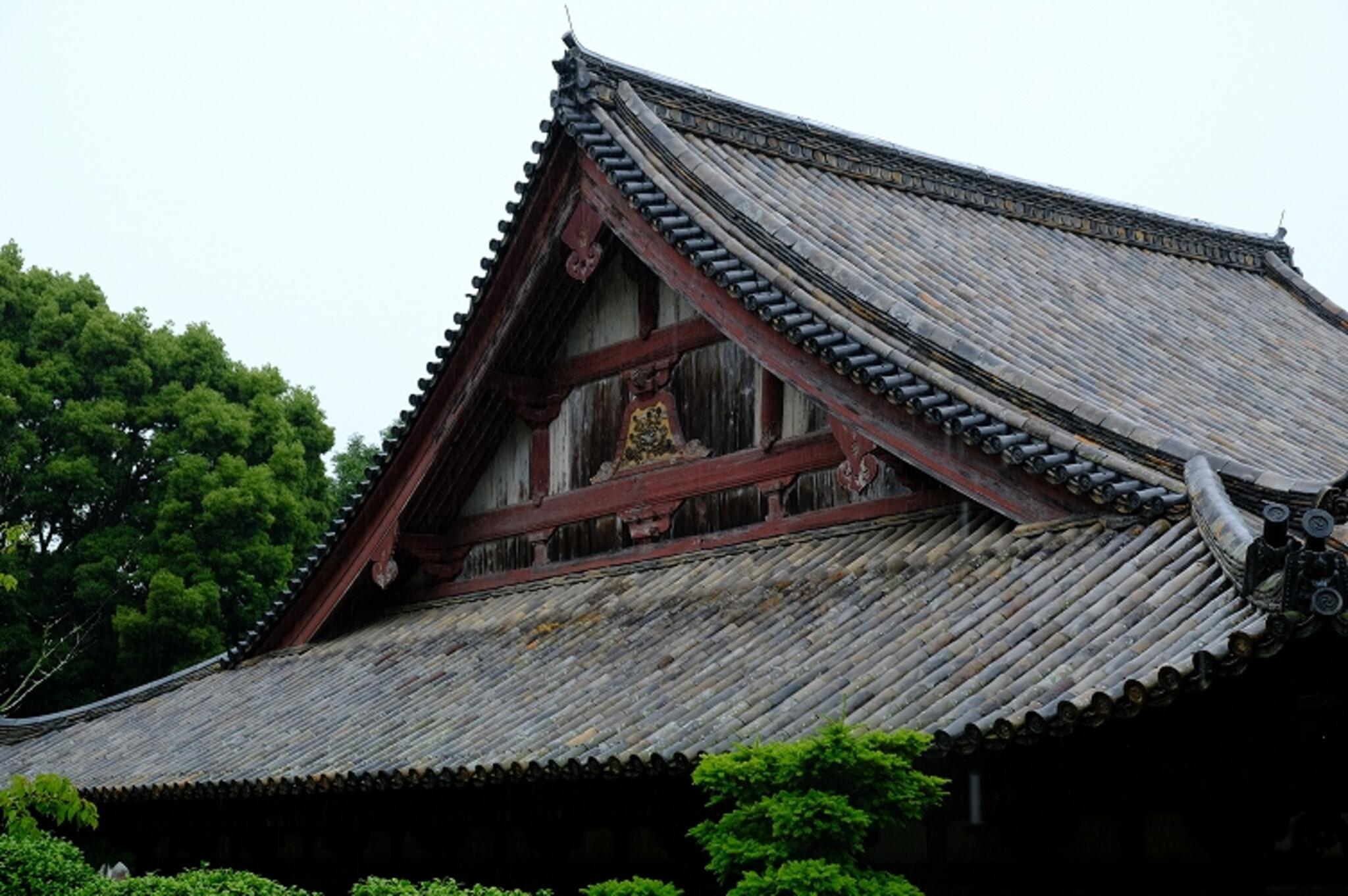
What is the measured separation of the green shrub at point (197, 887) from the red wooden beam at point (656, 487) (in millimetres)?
4699

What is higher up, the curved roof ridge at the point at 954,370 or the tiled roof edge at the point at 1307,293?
the tiled roof edge at the point at 1307,293

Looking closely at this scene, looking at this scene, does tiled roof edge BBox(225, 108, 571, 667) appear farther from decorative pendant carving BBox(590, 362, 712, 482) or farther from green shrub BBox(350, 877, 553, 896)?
green shrub BBox(350, 877, 553, 896)

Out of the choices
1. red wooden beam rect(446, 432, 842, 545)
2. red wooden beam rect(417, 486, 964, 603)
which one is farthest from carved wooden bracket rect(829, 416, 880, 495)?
red wooden beam rect(446, 432, 842, 545)

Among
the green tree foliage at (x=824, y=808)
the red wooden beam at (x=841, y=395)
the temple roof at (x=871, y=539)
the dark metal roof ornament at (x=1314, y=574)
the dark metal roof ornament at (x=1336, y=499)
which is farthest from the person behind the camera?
the red wooden beam at (x=841, y=395)

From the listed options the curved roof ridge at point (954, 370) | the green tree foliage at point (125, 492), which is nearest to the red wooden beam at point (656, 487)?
the curved roof ridge at point (954, 370)

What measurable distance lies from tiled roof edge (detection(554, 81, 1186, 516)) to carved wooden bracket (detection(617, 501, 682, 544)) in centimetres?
215

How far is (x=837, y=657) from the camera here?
10.6 metres

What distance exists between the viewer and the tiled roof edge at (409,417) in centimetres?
1503

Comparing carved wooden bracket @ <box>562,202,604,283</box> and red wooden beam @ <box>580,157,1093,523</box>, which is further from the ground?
carved wooden bracket @ <box>562,202,604,283</box>

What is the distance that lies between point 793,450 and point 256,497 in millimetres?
24712

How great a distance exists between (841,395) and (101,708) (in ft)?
34.4

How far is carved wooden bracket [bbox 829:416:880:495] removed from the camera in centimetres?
1210

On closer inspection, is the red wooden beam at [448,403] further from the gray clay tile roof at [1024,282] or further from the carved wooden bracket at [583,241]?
the gray clay tile roof at [1024,282]

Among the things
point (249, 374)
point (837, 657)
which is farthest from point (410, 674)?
point (249, 374)
